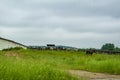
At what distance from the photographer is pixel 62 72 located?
41.7 feet

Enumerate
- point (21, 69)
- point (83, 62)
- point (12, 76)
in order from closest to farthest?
point (12, 76) → point (21, 69) → point (83, 62)

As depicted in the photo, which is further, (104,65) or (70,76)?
(104,65)

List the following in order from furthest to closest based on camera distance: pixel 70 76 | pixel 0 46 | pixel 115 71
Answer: pixel 0 46 < pixel 115 71 < pixel 70 76

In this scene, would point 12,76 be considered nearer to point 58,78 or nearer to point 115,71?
point 58,78

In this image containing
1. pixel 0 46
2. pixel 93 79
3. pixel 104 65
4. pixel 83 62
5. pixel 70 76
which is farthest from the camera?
pixel 0 46

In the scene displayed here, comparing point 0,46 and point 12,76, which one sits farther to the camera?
point 0,46

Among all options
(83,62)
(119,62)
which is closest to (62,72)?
(119,62)

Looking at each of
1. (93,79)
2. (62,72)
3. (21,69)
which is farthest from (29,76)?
(93,79)

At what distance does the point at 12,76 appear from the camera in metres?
10.7

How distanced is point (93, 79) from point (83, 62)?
8.25 m

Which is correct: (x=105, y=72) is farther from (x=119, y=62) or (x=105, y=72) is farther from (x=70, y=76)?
(x=70, y=76)

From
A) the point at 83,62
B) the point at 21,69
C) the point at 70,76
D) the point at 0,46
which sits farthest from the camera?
the point at 0,46

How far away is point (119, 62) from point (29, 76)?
29.4 feet

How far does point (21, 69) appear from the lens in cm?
1154
